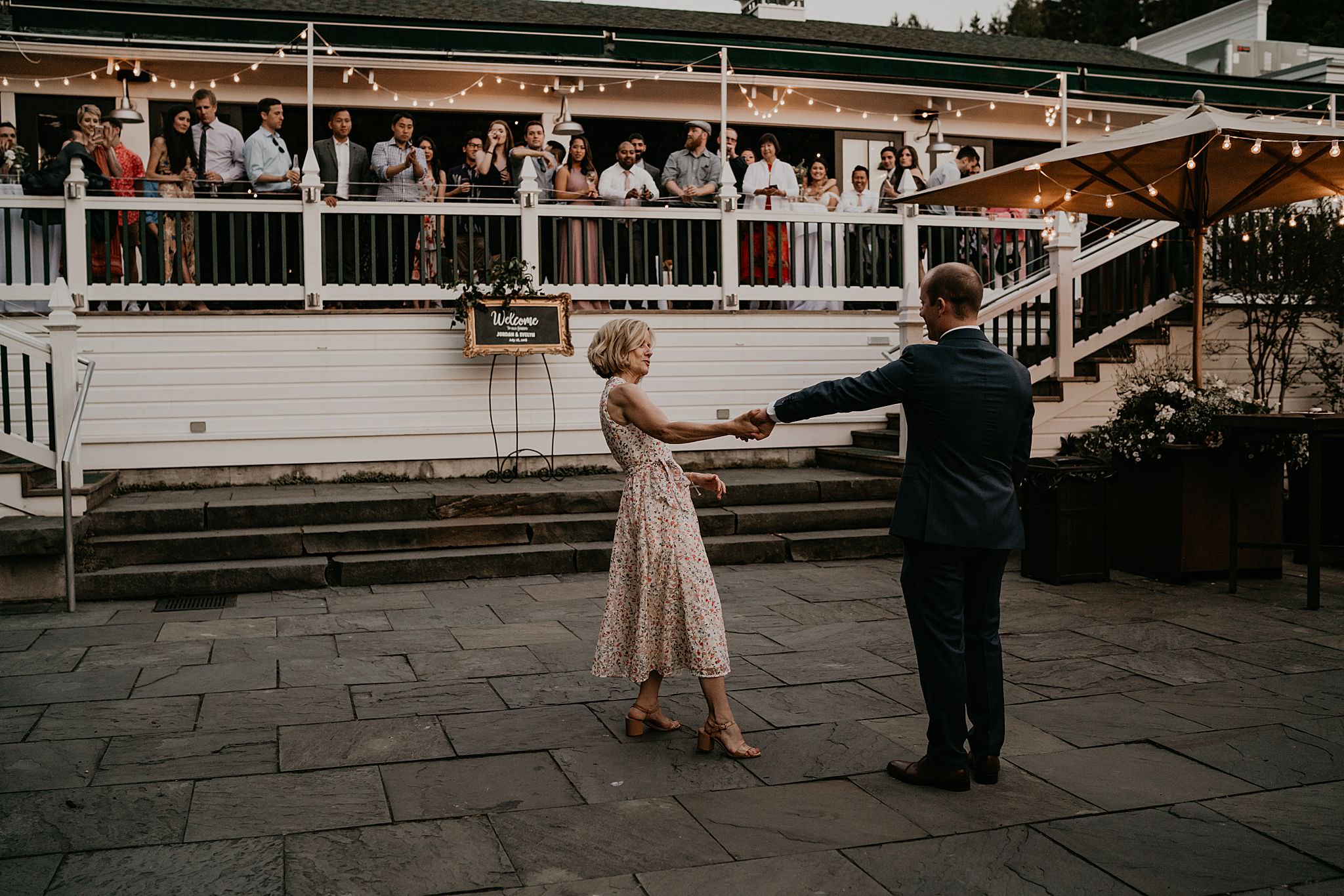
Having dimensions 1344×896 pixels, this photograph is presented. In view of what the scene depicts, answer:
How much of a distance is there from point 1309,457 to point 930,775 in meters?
4.86

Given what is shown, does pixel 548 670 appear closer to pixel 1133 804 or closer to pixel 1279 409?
pixel 1133 804

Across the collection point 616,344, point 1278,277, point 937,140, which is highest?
point 937,140

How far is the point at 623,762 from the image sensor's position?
4.86 meters

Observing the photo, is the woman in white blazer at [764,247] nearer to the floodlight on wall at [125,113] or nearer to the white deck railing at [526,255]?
the white deck railing at [526,255]

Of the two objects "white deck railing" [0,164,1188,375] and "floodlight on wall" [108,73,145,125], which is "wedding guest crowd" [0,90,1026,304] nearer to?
"white deck railing" [0,164,1188,375]

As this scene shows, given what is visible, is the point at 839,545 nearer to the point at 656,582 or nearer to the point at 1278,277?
the point at 656,582

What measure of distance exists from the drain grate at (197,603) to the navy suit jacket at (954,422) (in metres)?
5.01

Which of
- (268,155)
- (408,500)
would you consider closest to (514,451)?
(408,500)

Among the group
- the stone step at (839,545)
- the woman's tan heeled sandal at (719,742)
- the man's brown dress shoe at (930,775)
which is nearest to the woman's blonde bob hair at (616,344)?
the woman's tan heeled sandal at (719,742)

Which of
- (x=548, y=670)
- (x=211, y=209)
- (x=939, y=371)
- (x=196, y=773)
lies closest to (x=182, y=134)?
(x=211, y=209)

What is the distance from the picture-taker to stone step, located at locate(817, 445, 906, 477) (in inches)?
426

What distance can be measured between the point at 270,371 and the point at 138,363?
1100 mm

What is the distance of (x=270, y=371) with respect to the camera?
1062cm

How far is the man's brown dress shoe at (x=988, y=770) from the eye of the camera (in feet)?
15.0
